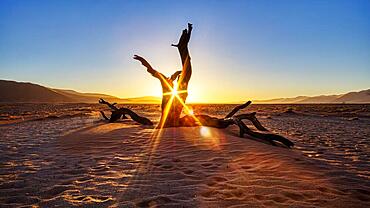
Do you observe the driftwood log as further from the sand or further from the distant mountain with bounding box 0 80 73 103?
the distant mountain with bounding box 0 80 73 103

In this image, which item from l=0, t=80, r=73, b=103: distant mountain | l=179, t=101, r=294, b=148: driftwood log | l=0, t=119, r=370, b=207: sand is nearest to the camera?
l=0, t=119, r=370, b=207: sand

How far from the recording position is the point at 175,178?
15.6 ft

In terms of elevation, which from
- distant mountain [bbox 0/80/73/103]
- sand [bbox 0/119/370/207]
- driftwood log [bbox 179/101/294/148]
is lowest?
sand [bbox 0/119/370/207]

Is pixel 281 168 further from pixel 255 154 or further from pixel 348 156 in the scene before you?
pixel 348 156

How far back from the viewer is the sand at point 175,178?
3.72 m

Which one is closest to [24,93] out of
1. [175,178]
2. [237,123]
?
[237,123]

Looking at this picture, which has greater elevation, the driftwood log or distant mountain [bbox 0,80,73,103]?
distant mountain [bbox 0,80,73,103]

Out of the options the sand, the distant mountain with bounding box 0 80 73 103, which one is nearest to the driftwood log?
the sand

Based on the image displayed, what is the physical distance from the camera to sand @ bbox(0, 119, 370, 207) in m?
3.72

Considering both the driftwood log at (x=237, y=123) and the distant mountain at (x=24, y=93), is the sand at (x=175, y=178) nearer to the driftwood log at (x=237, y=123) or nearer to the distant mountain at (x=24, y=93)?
the driftwood log at (x=237, y=123)

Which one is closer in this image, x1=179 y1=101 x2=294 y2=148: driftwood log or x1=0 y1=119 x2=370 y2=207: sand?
x1=0 y1=119 x2=370 y2=207: sand

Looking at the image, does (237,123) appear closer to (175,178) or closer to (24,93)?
(175,178)

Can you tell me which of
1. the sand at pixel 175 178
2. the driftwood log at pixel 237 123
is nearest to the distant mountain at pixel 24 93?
the driftwood log at pixel 237 123

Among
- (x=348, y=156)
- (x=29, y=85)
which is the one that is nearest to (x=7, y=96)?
(x=29, y=85)
